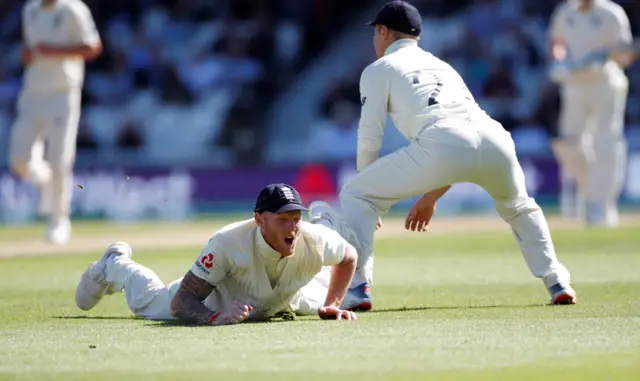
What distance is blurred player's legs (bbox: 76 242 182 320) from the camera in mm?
7227

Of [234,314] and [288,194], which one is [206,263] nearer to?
[234,314]

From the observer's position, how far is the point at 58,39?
14.5 metres

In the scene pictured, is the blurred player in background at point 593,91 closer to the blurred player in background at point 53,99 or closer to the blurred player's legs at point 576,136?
the blurred player's legs at point 576,136

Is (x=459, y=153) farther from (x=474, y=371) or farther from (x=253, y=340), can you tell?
(x=474, y=371)

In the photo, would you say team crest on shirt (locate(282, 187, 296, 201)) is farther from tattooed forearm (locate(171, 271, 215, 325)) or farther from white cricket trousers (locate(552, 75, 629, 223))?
white cricket trousers (locate(552, 75, 629, 223))

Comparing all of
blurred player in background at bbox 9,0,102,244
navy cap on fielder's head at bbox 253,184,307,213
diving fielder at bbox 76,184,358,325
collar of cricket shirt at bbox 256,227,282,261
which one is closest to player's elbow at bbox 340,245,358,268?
diving fielder at bbox 76,184,358,325

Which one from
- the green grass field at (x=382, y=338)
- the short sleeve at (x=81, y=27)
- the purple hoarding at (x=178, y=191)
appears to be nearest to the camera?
the green grass field at (x=382, y=338)

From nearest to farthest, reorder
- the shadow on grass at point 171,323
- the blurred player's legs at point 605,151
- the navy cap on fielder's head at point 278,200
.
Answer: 1. the navy cap on fielder's head at point 278,200
2. the shadow on grass at point 171,323
3. the blurred player's legs at point 605,151

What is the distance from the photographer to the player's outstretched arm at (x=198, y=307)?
6.61 metres

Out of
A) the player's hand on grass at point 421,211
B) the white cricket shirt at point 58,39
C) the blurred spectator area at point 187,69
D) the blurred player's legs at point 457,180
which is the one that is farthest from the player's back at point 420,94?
the blurred spectator area at point 187,69

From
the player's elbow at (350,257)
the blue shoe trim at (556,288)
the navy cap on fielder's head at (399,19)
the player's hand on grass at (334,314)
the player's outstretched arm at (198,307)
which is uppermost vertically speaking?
the navy cap on fielder's head at (399,19)

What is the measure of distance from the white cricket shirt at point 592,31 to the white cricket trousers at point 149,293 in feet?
30.9

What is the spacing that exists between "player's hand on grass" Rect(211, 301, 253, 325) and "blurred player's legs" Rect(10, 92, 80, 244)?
8.18m

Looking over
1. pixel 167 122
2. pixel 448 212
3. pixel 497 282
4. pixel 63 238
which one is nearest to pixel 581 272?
pixel 497 282
